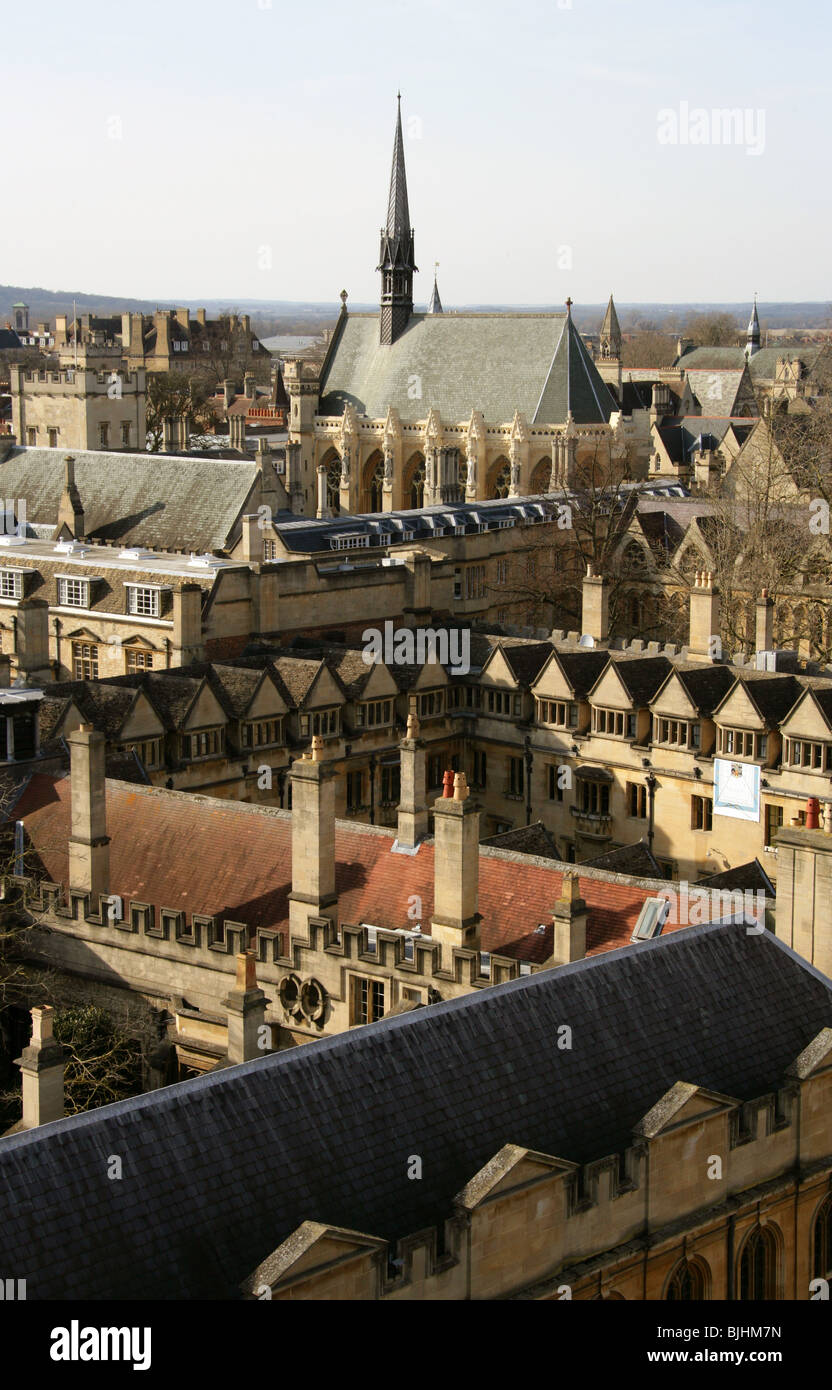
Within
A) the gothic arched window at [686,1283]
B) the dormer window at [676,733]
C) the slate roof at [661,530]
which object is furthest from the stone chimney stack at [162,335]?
the gothic arched window at [686,1283]

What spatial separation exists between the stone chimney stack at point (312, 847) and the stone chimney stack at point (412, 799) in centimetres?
209

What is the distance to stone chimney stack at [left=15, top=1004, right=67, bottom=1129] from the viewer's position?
20.1 meters

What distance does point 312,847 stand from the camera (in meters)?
29.0

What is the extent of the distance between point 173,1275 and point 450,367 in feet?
256

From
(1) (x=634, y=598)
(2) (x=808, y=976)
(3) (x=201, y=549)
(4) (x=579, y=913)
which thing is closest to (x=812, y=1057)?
(2) (x=808, y=976)

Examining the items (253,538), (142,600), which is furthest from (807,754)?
(253,538)

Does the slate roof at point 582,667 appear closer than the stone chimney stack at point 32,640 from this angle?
No

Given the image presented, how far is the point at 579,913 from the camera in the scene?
2605 centimetres

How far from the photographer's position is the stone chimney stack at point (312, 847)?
28.3 metres

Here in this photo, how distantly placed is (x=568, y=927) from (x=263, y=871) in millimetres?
7472

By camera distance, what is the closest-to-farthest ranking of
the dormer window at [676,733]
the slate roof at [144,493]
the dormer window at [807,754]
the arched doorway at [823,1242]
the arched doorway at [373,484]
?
the arched doorway at [823,1242], the dormer window at [807,754], the dormer window at [676,733], the slate roof at [144,493], the arched doorway at [373,484]

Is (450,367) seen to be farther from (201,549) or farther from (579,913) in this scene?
(579,913)

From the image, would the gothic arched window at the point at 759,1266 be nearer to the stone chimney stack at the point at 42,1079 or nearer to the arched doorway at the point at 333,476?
the stone chimney stack at the point at 42,1079
